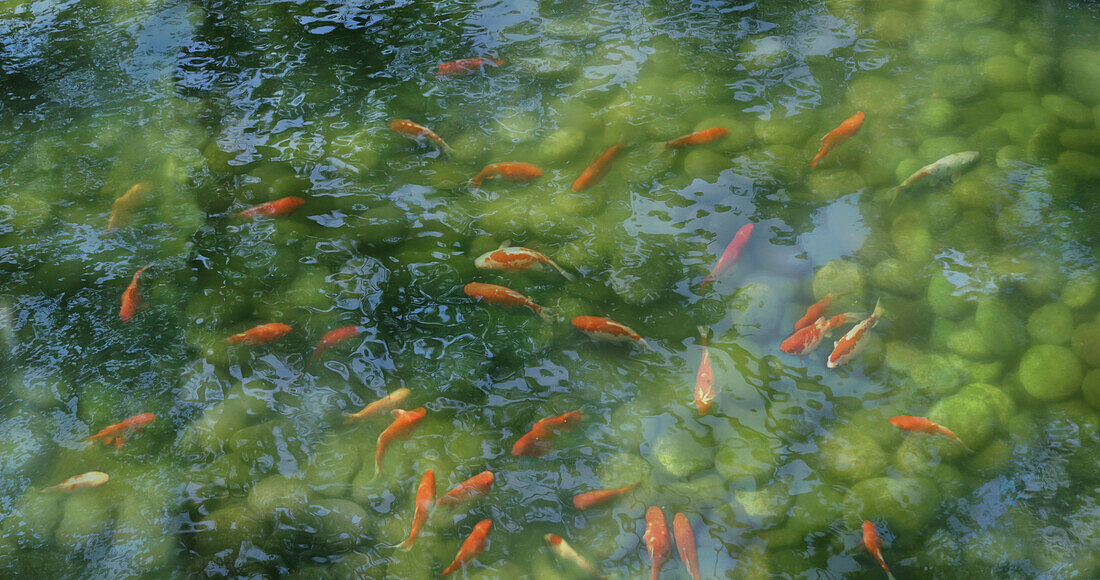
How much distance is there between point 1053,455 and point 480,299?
7.10ft

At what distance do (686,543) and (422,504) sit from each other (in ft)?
2.94

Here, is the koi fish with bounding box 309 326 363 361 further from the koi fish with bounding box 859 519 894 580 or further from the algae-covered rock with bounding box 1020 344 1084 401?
the algae-covered rock with bounding box 1020 344 1084 401

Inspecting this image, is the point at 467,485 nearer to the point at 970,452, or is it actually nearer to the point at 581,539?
the point at 581,539

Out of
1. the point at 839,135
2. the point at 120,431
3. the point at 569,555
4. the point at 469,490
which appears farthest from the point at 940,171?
the point at 120,431

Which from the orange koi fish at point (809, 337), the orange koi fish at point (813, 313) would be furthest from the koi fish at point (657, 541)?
the orange koi fish at point (813, 313)

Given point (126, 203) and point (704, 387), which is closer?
point (704, 387)

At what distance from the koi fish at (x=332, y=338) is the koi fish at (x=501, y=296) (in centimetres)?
51

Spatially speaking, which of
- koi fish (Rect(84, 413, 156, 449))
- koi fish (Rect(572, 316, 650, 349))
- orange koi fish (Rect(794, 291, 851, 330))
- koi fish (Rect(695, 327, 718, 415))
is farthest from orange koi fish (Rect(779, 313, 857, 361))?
koi fish (Rect(84, 413, 156, 449))

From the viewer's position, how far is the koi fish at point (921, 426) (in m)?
2.56

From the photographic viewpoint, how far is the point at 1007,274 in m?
2.96

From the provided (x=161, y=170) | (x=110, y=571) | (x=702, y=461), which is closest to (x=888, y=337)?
(x=702, y=461)

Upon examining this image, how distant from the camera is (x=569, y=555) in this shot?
242cm

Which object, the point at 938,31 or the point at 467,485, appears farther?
the point at 938,31

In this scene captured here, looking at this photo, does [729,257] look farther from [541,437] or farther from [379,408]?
[379,408]
